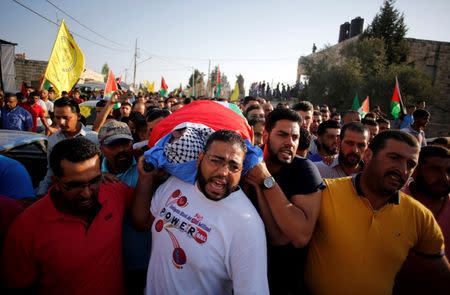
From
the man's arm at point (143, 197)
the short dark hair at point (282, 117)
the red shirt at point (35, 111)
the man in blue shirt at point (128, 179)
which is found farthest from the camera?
the red shirt at point (35, 111)

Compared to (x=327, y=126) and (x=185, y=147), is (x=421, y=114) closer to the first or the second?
(x=327, y=126)

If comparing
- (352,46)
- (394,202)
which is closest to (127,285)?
(394,202)

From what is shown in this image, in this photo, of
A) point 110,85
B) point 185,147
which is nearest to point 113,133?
point 185,147

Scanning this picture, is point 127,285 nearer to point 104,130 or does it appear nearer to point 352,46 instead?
point 104,130

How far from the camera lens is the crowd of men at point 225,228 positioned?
168 cm

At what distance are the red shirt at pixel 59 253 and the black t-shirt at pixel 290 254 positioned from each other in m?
1.10

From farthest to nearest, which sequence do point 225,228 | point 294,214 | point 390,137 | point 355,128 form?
point 355,128, point 390,137, point 294,214, point 225,228

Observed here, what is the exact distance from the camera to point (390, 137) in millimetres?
2143

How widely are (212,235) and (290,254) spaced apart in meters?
0.73

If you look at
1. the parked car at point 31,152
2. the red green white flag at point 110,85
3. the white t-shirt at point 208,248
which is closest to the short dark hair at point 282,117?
the white t-shirt at point 208,248

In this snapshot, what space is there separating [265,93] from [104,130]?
89.3 ft

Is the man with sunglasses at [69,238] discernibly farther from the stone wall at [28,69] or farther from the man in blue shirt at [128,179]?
the stone wall at [28,69]

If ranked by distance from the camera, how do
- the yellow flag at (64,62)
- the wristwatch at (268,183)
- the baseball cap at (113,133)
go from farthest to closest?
the yellow flag at (64,62)
the baseball cap at (113,133)
the wristwatch at (268,183)

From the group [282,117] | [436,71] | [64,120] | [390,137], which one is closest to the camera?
[390,137]
